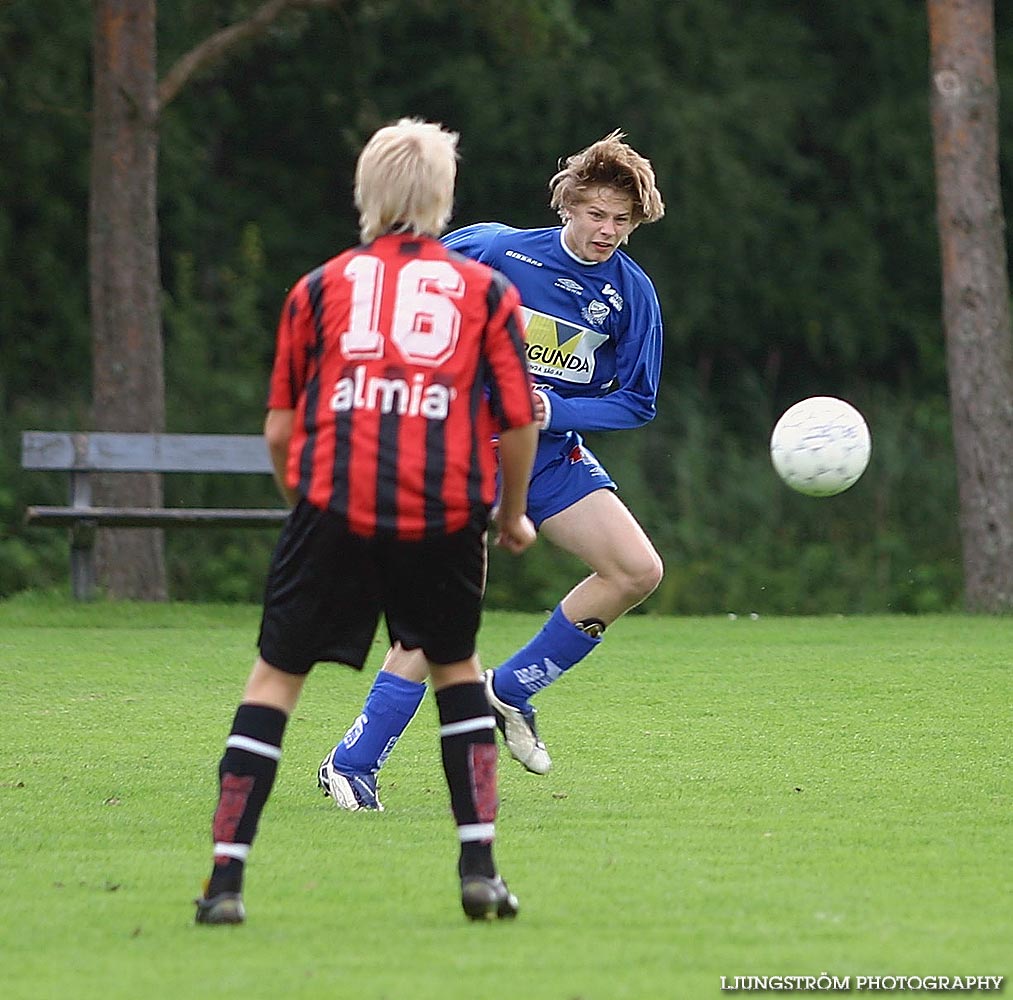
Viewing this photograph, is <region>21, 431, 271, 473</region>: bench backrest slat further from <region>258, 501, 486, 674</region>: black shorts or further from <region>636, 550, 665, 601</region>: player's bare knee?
<region>258, 501, 486, 674</region>: black shorts

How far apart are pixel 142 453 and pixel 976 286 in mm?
6084

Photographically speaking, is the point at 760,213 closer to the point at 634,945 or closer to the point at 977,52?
the point at 977,52

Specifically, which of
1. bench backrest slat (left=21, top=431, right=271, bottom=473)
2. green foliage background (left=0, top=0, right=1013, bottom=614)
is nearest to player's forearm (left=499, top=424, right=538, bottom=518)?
bench backrest slat (left=21, top=431, right=271, bottom=473)

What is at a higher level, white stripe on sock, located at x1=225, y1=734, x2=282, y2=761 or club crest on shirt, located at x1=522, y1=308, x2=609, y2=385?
club crest on shirt, located at x1=522, y1=308, x2=609, y2=385

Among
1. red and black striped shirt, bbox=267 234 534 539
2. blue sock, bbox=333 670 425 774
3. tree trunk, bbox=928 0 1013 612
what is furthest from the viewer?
tree trunk, bbox=928 0 1013 612

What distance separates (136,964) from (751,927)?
4.05 ft

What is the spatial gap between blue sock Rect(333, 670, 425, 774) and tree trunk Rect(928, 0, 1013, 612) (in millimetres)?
9349

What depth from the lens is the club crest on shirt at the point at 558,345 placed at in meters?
6.36

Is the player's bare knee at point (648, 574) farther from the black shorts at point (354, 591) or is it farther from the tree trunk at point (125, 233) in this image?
the tree trunk at point (125, 233)

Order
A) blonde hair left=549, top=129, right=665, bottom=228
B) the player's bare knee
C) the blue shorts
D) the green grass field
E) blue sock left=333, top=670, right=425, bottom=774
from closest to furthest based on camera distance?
the green grass field → blue sock left=333, top=670, right=425, bottom=774 → blonde hair left=549, top=129, right=665, bottom=228 → the player's bare knee → the blue shorts

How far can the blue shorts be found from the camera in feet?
20.8

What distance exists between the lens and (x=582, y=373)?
6.40 metres

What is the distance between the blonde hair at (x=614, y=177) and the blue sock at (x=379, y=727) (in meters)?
1.66

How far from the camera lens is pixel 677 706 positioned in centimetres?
805
